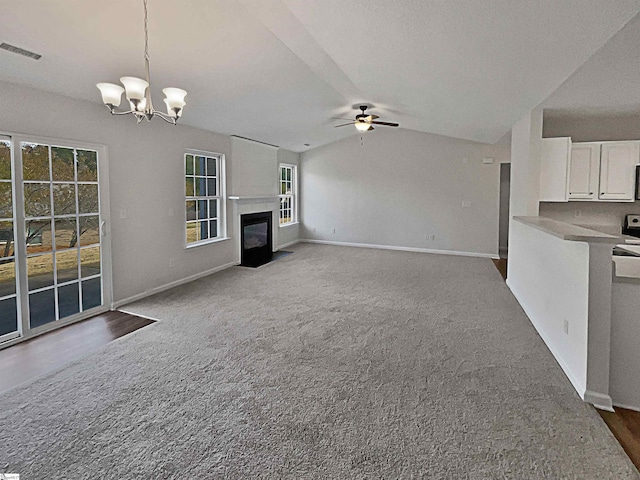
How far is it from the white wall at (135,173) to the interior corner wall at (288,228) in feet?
9.42

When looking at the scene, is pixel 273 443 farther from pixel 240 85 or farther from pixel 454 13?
pixel 240 85

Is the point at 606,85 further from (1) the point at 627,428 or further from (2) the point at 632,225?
(1) the point at 627,428

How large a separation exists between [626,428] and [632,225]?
381cm

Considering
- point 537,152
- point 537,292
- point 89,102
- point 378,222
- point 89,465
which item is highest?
point 89,102

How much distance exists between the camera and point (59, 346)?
3.30m

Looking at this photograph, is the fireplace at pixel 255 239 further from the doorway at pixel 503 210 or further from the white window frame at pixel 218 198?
the doorway at pixel 503 210

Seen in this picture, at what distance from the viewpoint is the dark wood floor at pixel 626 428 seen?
6.48 ft

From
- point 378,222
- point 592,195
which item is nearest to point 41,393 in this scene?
point 592,195

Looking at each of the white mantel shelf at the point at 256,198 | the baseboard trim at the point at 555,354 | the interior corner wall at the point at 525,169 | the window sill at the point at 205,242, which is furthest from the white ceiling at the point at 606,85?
the window sill at the point at 205,242

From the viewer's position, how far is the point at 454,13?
235 centimetres

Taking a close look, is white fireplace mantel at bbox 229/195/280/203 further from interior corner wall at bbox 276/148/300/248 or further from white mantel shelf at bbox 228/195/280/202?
interior corner wall at bbox 276/148/300/248

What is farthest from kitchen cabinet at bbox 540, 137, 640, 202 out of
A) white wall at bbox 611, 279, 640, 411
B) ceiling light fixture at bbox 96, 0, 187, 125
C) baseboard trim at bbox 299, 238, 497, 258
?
ceiling light fixture at bbox 96, 0, 187, 125

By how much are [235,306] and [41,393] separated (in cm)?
214

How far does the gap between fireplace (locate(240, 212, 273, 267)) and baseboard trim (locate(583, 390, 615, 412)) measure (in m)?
5.36
